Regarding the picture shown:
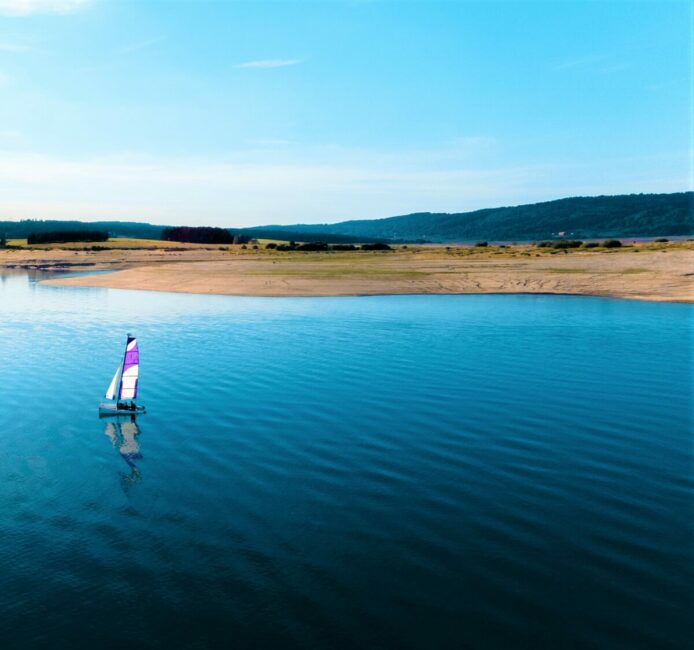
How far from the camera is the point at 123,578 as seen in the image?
1298 centimetres

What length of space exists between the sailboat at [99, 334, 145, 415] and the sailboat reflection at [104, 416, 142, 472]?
0.44 meters

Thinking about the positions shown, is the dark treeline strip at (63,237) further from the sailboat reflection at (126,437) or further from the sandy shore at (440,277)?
the sailboat reflection at (126,437)

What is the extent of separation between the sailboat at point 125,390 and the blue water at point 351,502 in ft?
2.15

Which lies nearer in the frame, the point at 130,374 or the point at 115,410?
the point at 115,410

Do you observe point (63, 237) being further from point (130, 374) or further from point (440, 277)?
point (130, 374)

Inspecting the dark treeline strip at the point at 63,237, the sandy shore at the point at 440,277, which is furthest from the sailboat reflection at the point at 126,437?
the dark treeline strip at the point at 63,237

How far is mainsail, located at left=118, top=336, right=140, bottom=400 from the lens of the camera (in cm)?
2575

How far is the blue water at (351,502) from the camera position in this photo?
1167 cm

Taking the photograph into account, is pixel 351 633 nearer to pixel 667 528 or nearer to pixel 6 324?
pixel 667 528

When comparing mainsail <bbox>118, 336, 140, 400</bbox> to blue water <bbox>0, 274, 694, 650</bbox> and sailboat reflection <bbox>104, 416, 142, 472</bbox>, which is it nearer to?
blue water <bbox>0, 274, 694, 650</bbox>

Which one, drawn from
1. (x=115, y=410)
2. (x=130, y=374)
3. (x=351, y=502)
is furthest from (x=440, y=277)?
(x=351, y=502)

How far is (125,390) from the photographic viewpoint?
25.8 m

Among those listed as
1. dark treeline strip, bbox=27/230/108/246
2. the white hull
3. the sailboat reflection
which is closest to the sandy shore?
the white hull

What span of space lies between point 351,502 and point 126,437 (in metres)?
9.44
